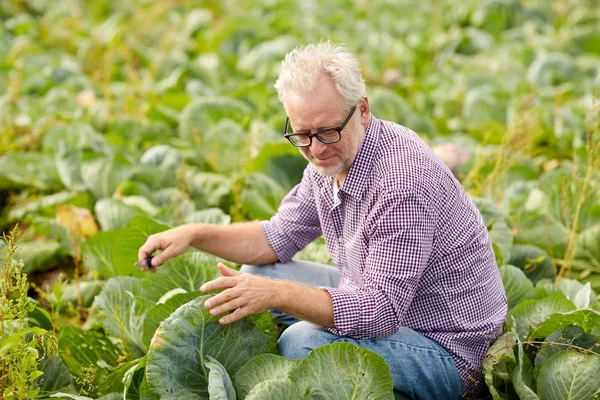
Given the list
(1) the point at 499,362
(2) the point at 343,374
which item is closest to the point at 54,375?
(2) the point at 343,374

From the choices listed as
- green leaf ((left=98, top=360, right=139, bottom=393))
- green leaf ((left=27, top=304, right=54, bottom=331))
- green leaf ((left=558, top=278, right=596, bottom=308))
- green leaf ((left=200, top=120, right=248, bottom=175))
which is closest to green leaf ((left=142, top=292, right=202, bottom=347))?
green leaf ((left=98, top=360, right=139, bottom=393))

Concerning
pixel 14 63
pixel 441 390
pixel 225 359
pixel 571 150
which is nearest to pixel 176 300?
pixel 225 359

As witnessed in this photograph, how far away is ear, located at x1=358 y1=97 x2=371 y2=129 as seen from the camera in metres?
2.69

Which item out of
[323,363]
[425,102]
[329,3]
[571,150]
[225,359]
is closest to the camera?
[323,363]

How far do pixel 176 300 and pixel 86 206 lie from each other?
2.12 metres

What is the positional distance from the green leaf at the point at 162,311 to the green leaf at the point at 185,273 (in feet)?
1.00

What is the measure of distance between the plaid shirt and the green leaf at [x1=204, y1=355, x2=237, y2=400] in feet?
1.36

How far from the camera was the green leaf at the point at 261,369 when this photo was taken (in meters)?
2.58

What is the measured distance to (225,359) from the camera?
107 inches

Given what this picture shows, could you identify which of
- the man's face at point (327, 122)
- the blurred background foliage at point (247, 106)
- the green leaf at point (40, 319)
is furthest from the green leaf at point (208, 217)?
the man's face at point (327, 122)

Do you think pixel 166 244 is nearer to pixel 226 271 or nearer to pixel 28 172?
pixel 226 271

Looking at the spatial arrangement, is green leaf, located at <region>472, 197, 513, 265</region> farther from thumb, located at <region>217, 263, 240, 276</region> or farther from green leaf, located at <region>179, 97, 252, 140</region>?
green leaf, located at <region>179, 97, 252, 140</region>

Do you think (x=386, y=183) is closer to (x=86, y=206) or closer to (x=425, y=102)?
(x=86, y=206)

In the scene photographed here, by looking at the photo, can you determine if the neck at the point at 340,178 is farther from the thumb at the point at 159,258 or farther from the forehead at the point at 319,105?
the thumb at the point at 159,258
